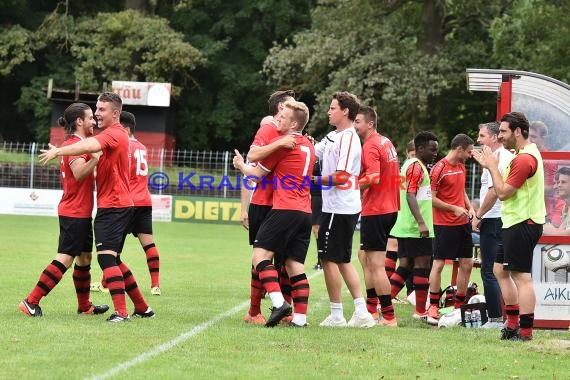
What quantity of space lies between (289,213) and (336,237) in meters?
0.55

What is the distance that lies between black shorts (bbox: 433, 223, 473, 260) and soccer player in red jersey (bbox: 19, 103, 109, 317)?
12.6 feet

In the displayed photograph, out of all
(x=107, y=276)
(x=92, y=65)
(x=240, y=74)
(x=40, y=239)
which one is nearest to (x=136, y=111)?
(x=92, y=65)

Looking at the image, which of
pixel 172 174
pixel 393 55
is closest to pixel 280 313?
pixel 172 174

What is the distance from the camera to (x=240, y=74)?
162 feet

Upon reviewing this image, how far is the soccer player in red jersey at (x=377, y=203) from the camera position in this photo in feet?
33.0

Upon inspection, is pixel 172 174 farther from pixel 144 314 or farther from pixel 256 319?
pixel 256 319

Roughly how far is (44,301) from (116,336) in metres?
3.03

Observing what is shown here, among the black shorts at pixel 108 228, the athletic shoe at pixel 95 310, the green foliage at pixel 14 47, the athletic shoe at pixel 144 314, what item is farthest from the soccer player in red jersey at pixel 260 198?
the green foliage at pixel 14 47

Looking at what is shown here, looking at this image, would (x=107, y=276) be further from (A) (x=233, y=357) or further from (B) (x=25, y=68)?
(B) (x=25, y=68)

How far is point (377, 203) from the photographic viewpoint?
10234 millimetres

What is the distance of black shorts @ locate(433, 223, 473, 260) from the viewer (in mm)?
11250

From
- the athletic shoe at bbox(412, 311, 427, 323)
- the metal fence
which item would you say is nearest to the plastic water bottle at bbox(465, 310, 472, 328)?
the athletic shoe at bbox(412, 311, 427, 323)

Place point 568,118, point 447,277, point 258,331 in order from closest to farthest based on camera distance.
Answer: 1. point 258,331
2. point 568,118
3. point 447,277

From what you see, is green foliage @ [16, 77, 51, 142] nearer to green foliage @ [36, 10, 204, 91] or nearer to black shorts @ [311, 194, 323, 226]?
green foliage @ [36, 10, 204, 91]
